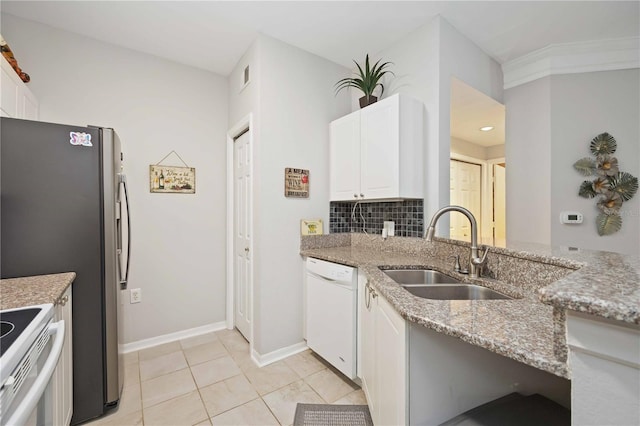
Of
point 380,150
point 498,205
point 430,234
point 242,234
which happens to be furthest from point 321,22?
point 498,205

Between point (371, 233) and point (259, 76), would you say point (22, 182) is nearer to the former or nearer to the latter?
point (259, 76)

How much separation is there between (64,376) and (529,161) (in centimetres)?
378

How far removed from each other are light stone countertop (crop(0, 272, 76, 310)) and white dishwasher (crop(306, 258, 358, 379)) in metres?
1.47

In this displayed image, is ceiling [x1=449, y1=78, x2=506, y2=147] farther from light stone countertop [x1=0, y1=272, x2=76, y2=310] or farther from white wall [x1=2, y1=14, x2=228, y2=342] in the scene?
light stone countertop [x1=0, y1=272, x2=76, y2=310]

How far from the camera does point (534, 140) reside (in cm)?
259

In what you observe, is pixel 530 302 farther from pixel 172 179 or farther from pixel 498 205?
pixel 498 205

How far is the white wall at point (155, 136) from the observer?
6.87ft

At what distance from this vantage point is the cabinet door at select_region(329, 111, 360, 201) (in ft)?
7.41

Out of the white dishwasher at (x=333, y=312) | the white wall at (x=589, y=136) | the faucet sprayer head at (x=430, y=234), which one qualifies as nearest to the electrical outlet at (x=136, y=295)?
the white dishwasher at (x=333, y=312)

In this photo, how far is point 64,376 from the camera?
1277 millimetres

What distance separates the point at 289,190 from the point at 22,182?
157 cm

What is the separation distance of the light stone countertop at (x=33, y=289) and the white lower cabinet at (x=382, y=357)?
4.63 ft

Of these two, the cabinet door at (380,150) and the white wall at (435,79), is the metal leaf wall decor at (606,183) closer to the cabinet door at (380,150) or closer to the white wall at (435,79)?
the white wall at (435,79)

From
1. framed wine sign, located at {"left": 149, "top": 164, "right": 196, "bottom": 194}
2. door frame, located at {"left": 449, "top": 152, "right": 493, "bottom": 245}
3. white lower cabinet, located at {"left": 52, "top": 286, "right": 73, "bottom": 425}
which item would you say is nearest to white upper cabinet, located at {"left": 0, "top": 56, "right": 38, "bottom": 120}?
framed wine sign, located at {"left": 149, "top": 164, "right": 196, "bottom": 194}
